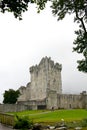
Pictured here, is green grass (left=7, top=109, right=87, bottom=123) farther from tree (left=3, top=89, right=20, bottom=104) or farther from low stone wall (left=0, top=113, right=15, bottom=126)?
tree (left=3, top=89, right=20, bottom=104)

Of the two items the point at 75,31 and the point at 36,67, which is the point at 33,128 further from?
the point at 36,67

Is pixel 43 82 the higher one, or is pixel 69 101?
pixel 43 82

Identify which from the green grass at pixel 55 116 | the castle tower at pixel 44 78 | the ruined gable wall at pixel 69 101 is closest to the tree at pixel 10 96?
the ruined gable wall at pixel 69 101

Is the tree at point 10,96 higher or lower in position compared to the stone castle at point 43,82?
lower

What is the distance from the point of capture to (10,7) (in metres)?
10.5

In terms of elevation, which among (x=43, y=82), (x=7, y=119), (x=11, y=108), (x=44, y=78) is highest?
(x=44, y=78)

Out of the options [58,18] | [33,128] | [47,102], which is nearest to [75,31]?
[58,18]

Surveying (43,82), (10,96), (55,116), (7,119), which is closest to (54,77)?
(43,82)

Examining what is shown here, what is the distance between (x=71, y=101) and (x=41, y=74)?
18346mm

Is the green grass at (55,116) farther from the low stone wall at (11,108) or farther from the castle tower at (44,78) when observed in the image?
the castle tower at (44,78)

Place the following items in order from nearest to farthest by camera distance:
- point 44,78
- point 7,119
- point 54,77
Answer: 1. point 7,119
2. point 44,78
3. point 54,77

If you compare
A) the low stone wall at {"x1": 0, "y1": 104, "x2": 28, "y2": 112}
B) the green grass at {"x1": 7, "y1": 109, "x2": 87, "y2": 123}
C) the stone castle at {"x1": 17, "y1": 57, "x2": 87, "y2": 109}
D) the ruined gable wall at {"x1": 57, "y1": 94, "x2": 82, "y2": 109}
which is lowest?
the green grass at {"x1": 7, "y1": 109, "x2": 87, "y2": 123}

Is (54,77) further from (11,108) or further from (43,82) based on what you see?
(11,108)

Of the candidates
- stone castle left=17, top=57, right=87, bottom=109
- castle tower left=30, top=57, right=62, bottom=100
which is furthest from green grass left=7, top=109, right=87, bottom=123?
castle tower left=30, top=57, right=62, bottom=100
